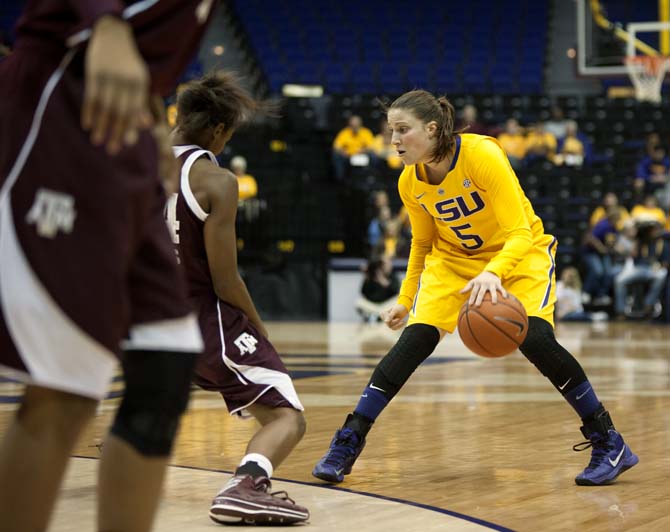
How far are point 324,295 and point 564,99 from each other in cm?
758

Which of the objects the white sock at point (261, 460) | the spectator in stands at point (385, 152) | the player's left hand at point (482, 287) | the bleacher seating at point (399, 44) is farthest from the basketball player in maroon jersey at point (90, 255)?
the bleacher seating at point (399, 44)

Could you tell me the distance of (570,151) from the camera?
749 inches

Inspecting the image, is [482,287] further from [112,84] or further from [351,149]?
[351,149]

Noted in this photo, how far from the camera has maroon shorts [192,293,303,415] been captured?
3.60 meters

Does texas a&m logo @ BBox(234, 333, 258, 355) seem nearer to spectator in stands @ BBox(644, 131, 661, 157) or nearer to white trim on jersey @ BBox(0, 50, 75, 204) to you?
white trim on jersey @ BBox(0, 50, 75, 204)

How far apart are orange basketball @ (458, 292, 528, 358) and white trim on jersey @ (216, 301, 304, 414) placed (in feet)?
2.37

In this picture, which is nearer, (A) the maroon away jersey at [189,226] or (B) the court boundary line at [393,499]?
(B) the court boundary line at [393,499]

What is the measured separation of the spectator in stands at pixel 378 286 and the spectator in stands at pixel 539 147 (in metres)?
4.12

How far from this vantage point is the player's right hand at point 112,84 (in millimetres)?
1806

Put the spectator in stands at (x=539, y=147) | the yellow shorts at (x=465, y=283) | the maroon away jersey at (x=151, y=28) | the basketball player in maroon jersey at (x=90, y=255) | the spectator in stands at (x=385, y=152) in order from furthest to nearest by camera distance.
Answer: the spectator in stands at (x=539, y=147) < the spectator in stands at (x=385, y=152) < the yellow shorts at (x=465, y=283) < the maroon away jersey at (x=151, y=28) < the basketball player in maroon jersey at (x=90, y=255)

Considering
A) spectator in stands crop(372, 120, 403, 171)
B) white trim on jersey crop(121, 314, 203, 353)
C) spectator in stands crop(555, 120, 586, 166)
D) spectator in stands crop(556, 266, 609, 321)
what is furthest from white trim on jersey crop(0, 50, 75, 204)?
spectator in stands crop(555, 120, 586, 166)

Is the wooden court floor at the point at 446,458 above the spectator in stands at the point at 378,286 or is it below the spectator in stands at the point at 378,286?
above

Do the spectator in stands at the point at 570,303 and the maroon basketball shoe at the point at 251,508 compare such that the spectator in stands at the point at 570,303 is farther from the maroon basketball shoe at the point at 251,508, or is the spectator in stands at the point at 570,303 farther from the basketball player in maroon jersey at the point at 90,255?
the basketball player in maroon jersey at the point at 90,255

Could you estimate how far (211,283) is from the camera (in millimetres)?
3645
